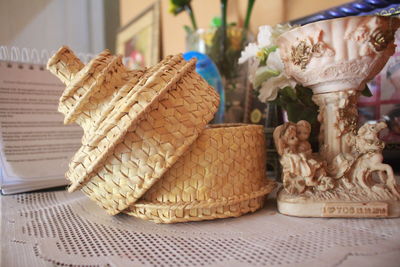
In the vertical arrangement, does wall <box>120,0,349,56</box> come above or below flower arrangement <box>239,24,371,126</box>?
above

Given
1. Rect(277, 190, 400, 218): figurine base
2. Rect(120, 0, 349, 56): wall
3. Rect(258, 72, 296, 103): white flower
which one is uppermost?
Rect(120, 0, 349, 56): wall

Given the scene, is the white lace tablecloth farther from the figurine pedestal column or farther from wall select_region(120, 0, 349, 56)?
wall select_region(120, 0, 349, 56)

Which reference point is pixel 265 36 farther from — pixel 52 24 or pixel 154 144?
pixel 52 24

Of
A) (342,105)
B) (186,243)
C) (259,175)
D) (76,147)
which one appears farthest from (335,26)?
(76,147)

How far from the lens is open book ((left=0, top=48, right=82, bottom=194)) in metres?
0.66

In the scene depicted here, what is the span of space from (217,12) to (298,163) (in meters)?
0.89

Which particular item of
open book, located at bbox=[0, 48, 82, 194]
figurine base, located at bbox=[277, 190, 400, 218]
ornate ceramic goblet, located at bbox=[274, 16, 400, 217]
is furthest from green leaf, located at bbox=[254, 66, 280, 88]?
open book, located at bbox=[0, 48, 82, 194]

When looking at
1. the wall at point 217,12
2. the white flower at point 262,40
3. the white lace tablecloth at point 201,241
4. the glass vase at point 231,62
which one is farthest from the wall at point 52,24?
the white lace tablecloth at point 201,241

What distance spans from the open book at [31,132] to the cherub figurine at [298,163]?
1.77 ft

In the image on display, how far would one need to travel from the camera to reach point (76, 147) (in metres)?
0.75

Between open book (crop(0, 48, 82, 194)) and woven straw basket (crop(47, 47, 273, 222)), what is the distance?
300 millimetres

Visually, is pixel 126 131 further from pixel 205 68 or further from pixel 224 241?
pixel 205 68

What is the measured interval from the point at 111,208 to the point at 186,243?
5.8 inches

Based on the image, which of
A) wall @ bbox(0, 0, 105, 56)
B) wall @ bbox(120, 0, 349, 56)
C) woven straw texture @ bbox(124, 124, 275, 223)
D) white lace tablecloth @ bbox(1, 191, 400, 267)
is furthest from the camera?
wall @ bbox(0, 0, 105, 56)
